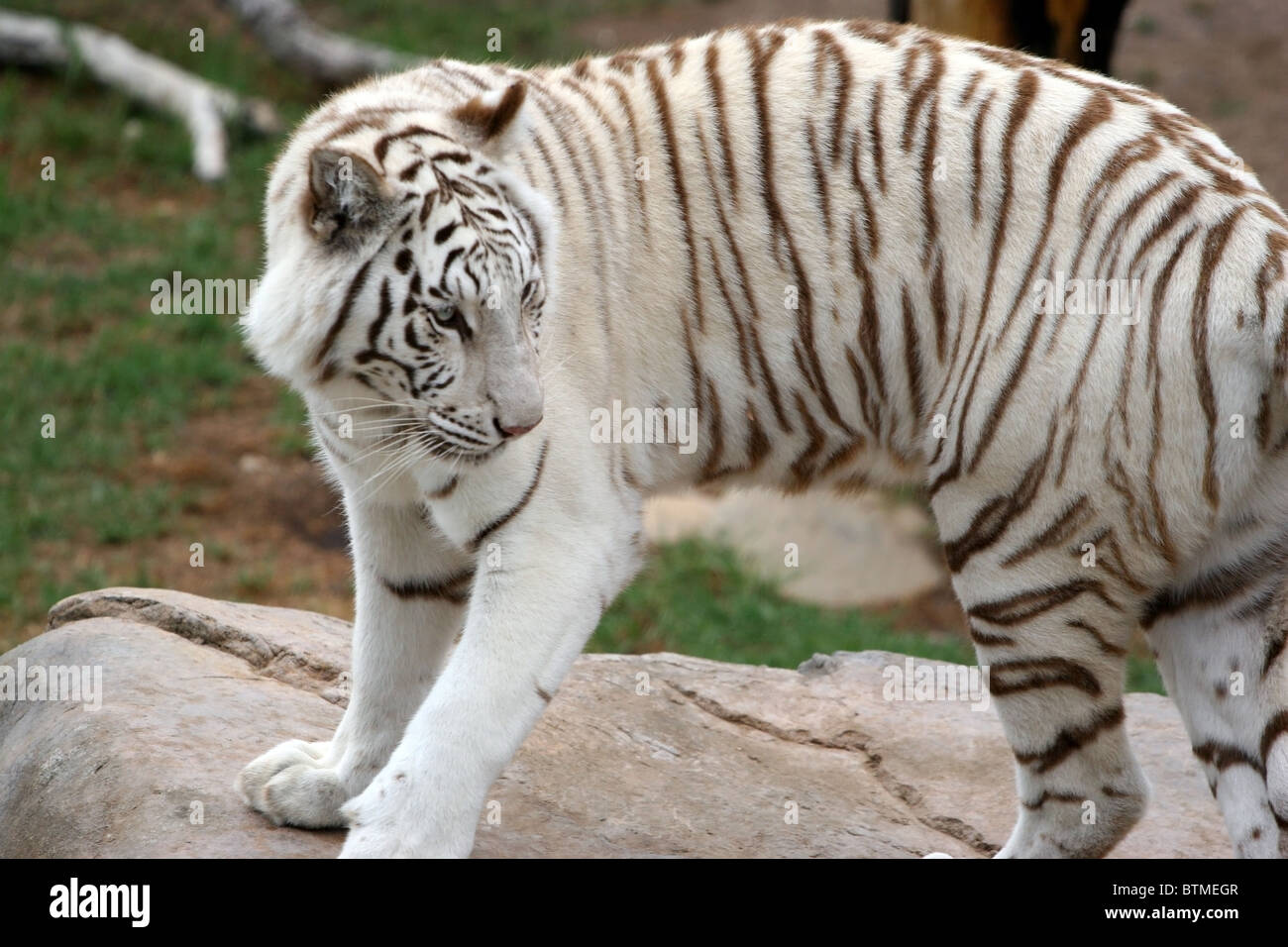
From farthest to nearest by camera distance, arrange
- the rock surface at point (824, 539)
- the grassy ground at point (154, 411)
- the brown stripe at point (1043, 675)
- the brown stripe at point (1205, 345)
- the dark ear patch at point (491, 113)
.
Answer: the rock surface at point (824, 539) < the grassy ground at point (154, 411) < the brown stripe at point (1043, 675) < the dark ear patch at point (491, 113) < the brown stripe at point (1205, 345)

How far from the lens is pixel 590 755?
3855mm

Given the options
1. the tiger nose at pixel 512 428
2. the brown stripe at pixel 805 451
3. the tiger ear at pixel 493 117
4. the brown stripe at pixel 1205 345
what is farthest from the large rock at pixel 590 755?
the tiger ear at pixel 493 117

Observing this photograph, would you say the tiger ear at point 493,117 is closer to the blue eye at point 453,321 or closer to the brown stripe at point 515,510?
the blue eye at point 453,321

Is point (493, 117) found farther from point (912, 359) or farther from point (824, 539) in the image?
point (824, 539)

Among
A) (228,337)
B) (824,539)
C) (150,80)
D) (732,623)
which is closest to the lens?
(732,623)

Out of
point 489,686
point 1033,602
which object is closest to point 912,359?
point 1033,602

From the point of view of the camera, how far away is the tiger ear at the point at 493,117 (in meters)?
2.86

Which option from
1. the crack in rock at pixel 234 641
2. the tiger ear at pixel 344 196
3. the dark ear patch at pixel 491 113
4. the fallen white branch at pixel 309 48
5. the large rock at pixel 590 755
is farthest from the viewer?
the fallen white branch at pixel 309 48

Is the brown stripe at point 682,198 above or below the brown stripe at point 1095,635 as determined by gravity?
above

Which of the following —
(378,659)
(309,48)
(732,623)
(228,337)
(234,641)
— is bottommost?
(732,623)

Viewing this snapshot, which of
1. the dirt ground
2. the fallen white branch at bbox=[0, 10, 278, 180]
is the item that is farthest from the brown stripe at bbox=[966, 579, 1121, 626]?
the fallen white branch at bbox=[0, 10, 278, 180]

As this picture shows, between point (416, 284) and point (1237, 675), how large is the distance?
183 centimetres

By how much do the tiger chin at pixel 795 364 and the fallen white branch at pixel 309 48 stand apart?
694 cm
